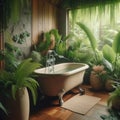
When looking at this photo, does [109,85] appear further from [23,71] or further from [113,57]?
[23,71]

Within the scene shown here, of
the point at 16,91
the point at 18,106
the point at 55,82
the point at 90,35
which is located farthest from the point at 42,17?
the point at 18,106

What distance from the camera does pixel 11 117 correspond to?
2393 mm

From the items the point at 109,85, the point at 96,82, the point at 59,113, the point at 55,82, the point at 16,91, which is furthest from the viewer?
the point at 96,82

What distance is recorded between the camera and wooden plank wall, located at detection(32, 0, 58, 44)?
164 inches

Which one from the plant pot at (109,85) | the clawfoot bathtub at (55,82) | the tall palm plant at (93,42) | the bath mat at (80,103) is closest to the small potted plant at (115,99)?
the bath mat at (80,103)

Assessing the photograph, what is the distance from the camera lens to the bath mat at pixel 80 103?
3.03m

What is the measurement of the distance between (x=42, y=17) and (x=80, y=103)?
2418 mm

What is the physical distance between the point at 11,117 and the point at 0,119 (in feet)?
0.54

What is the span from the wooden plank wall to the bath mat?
5.81ft

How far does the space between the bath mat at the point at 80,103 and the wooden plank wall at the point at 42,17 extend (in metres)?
1.77

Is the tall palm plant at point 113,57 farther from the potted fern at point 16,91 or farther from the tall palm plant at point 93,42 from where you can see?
the potted fern at point 16,91

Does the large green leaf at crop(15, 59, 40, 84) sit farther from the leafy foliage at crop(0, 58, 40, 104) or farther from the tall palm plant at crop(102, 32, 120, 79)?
the tall palm plant at crop(102, 32, 120, 79)

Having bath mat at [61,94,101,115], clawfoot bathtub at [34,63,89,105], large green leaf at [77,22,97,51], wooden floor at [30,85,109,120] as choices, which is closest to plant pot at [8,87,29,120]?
wooden floor at [30,85,109,120]

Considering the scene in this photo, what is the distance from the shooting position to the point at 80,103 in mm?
3311
